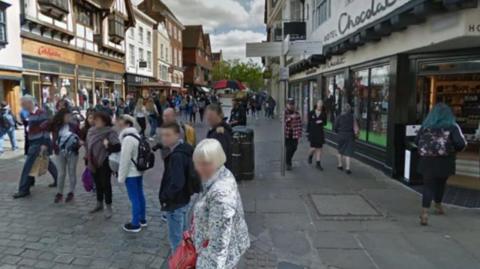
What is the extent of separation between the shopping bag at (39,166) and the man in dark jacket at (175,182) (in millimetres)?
3632

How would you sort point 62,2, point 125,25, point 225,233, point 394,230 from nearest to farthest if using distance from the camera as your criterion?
1. point 225,233
2. point 394,230
3. point 62,2
4. point 125,25

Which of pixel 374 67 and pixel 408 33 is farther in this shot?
pixel 374 67

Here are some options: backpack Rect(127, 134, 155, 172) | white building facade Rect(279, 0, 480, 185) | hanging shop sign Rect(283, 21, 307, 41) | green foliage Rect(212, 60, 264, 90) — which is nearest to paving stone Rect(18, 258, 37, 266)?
backpack Rect(127, 134, 155, 172)

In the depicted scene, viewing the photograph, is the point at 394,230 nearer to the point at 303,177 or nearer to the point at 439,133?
the point at 439,133

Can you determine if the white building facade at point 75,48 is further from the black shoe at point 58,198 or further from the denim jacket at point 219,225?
the denim jacket at point 219,225

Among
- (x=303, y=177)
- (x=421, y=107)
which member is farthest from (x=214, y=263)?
(x=421, y=107)

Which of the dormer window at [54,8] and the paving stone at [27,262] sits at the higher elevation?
the dormer window at [54,8]

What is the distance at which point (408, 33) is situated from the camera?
691cm

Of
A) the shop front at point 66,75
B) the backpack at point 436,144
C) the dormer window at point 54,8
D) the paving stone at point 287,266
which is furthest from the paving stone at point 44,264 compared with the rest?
the dormer window at point 54,8

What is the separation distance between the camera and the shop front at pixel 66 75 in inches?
652

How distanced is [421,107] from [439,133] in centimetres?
297

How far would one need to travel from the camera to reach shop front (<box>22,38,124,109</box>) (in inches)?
652

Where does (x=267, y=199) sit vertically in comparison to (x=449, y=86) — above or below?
below

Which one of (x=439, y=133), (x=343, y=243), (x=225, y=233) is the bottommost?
(x=343, y=243)
